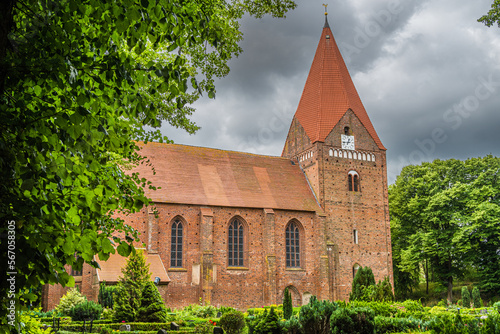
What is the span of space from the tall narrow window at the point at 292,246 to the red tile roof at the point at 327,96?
21.7 ft

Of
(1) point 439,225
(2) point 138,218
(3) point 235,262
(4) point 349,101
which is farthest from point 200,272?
(1) point 439,225

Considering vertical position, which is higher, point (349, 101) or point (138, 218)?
point (349, 101)

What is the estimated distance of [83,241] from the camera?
3.88 metres

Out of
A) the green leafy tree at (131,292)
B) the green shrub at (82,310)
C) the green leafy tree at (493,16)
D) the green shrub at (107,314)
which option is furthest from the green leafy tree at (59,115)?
the green shrub at (82,310)

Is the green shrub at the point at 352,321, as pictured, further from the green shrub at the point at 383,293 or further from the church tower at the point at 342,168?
the church tower at the point at 342,168

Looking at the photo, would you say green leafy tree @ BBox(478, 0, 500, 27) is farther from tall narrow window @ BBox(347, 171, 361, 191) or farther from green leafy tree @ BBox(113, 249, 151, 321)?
tall narrow window @ BBox(347, 171, 361, 191)

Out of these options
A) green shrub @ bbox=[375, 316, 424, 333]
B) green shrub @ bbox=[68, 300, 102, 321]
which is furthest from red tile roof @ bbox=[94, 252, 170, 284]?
green shrub @ bbox=[375, 316, 424, 333]

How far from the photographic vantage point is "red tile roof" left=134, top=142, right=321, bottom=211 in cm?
2941

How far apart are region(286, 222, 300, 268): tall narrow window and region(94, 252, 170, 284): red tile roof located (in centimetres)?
908

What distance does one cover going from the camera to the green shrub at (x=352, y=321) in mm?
12516

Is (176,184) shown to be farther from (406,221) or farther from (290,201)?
(406,221)

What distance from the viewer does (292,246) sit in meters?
31.3

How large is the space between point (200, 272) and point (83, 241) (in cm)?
2462

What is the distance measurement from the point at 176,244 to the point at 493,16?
21985 millimetres
